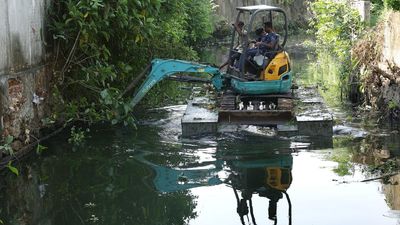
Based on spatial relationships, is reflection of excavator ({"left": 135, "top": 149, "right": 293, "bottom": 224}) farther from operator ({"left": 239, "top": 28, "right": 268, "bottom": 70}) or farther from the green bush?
the green bush

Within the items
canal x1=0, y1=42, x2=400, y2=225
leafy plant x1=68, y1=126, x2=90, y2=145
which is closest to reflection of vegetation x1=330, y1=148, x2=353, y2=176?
canal x1=0, y1=42, x2=400, y2=225

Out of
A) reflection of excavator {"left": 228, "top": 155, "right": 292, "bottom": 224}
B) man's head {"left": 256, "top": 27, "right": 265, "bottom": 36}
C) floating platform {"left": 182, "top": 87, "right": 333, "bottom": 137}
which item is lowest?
reflection of excavator {"left": 228, "top": 155, "right": 292, "bottom": 224}

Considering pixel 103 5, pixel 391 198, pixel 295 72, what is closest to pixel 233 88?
pixel 103 5

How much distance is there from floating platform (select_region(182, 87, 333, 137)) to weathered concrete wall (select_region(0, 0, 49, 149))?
9.68 ft

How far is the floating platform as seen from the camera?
13.5 metres

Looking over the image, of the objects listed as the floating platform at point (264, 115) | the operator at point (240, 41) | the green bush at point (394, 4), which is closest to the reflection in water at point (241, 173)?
the floating platform at point (264, 115)

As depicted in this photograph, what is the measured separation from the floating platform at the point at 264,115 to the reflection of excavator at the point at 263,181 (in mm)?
1584

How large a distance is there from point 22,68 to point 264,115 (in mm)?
4803

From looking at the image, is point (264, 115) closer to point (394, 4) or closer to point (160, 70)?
point (160, 70)

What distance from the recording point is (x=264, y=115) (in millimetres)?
13906

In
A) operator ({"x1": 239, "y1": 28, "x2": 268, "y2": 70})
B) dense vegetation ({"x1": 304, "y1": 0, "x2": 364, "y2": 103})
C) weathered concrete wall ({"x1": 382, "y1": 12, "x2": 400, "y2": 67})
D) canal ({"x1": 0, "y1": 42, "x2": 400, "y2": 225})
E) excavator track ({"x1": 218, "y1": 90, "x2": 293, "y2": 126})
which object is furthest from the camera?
dense vegetation ({"x1": 304, "y1": 0, "x2": 364, "y2": 103})

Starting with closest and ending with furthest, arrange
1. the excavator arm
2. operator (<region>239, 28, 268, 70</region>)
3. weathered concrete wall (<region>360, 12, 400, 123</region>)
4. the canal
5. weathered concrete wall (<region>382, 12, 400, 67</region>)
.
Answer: the canal, the excavator arm, operator (<region>239, 28, 268, 70</region>), weathered concrete wall (<region>360, 12, 400, 123</region>), weathered concrete wall (<region>382, 12, 400, 67</region>)

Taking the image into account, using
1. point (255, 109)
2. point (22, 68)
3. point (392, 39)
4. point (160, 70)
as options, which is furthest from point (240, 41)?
point (22, 68)

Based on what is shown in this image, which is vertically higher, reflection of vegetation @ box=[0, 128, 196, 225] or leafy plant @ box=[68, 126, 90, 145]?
leafy plant @ box=[68, 126, 90, 145]
